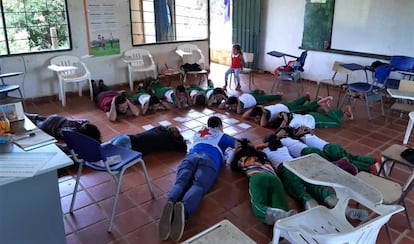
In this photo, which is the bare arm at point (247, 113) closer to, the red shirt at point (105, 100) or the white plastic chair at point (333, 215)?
the red shirt at point (105, 100)

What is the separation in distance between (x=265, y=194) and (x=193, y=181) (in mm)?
561

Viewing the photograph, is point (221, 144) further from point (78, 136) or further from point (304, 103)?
point (304, 103)

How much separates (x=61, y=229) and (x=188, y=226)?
2.86 ft

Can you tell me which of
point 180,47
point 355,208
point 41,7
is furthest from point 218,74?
point 355,208

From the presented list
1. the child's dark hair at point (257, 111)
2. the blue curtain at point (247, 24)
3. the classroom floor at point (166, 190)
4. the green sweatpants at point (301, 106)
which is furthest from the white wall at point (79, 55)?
the green sweatpants at point (301, 106)

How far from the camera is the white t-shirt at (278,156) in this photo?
3.21m

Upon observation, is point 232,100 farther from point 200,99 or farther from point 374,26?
point 374,26

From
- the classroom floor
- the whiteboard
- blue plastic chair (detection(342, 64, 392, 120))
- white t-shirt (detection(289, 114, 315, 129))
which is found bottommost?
the classroom floor

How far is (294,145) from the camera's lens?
11.2ft

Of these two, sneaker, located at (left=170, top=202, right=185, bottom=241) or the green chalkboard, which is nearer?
sneaker, located at (left=170, top=202, right=185, bottom=241)

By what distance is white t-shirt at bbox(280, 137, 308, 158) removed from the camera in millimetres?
3344

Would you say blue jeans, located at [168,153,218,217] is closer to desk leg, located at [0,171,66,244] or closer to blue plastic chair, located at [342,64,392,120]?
desk leg, located at [0,171,66,244]

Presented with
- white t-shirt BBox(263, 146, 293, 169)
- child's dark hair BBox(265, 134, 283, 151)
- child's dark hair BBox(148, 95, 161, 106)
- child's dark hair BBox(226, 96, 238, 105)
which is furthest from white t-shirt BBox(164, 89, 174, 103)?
white t-shirt BBox(263, 146, 293, 169)

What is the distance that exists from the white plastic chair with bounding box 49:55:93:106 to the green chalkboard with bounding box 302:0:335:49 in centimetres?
407
